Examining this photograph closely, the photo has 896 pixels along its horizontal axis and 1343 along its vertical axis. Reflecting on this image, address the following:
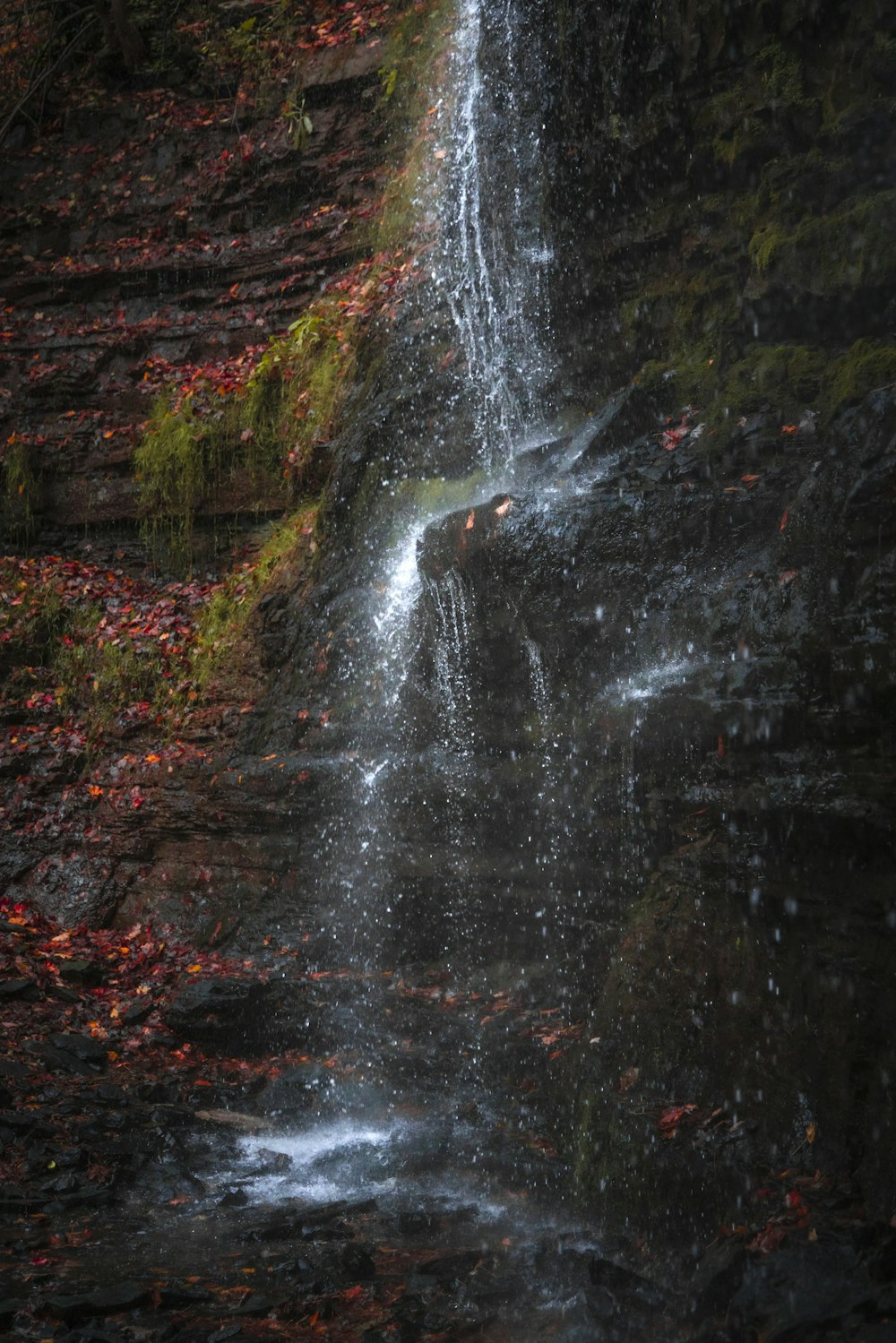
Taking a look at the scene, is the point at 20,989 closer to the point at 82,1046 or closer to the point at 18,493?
the point at 82,1046

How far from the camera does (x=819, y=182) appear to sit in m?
6.76

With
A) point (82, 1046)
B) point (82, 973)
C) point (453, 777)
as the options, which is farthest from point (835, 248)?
point (82, 973)

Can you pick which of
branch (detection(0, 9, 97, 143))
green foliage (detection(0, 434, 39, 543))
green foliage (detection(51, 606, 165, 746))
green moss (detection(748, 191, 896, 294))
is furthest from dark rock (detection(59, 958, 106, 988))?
branch (detection(0, 9, 97, 143))

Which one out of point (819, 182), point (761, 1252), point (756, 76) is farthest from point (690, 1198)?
point (756, 76)

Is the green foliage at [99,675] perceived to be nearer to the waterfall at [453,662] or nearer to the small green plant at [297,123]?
the waterfall at [453,662]

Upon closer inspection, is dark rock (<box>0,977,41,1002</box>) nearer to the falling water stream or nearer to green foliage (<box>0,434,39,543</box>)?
the falling water stream

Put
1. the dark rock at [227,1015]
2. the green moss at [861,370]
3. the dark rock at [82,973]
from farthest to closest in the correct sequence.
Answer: the dark rock at [82,973], the dark rock at [227,1015], the green moss at [861,370]

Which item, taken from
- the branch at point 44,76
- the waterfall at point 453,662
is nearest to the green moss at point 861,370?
the waterfall at point 453,662

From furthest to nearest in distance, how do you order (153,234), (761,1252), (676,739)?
(153,234) → (676,739) → (761,1252)

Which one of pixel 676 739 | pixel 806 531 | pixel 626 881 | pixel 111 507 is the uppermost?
pixel 111 507

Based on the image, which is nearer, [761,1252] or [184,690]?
[761,1252]

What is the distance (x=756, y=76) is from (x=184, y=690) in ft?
22.2

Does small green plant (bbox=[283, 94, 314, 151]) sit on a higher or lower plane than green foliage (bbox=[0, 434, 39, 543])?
higher

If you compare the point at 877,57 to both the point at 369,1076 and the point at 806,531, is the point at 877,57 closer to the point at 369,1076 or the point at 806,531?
the point at 806,531
